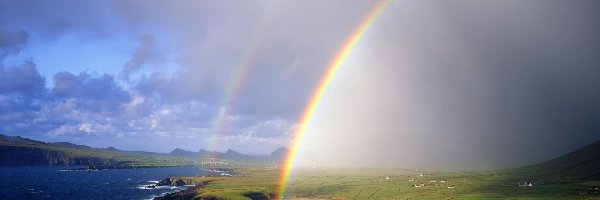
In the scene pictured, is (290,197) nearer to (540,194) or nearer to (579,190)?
(540,194)

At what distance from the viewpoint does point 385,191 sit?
173250 millimetres

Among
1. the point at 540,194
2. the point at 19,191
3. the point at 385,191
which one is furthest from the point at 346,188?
the point at 19,191

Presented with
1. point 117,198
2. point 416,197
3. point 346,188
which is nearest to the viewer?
point 416,197

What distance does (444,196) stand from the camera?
6083 inches

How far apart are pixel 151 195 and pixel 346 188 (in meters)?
78.4

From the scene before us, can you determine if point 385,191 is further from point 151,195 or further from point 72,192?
point 72,192

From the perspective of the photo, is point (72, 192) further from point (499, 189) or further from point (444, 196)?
point (499, 189)

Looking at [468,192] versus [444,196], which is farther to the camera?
[468,192]

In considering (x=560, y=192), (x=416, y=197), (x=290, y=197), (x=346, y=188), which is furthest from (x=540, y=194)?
(x=290, y=197)

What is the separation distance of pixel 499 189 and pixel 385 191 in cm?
4536

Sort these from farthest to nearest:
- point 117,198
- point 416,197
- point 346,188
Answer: point 346,188
point 117,198
point 416,197

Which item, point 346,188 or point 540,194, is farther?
point 346,188

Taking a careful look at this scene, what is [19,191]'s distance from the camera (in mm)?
191625

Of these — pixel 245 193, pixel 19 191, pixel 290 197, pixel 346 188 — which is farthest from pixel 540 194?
pixel 19 191
